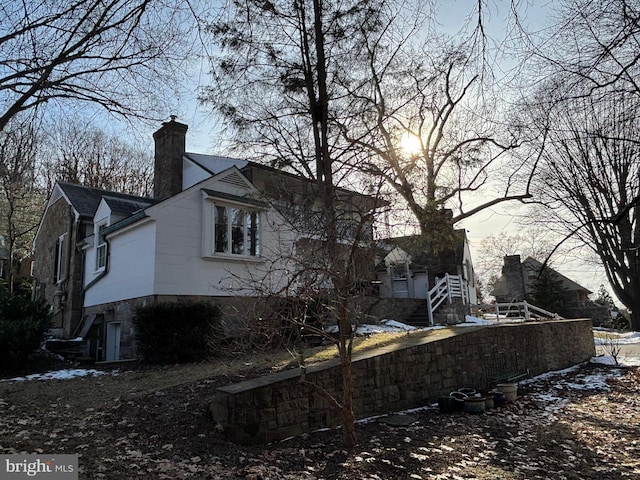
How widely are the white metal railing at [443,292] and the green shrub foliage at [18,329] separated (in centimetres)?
1292

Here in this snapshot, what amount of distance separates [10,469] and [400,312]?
14.6 meters

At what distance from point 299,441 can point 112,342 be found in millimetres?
9608

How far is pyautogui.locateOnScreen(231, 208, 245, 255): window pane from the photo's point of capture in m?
13.1

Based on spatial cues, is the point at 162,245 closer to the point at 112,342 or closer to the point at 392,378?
the point at 112,342

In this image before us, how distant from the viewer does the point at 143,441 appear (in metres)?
4.97

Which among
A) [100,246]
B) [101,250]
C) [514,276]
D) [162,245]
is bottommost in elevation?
[162,245]

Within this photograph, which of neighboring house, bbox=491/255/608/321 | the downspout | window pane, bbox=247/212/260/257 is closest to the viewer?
window pane, bbox=247/212/260/257

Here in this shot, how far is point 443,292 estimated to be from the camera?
766 inches

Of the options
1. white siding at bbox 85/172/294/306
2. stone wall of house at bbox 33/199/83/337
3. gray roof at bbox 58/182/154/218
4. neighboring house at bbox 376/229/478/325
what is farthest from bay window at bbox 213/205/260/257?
stone wall of house at bbox 33/199/83/337

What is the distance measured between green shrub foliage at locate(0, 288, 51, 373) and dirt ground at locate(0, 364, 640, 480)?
2108mm

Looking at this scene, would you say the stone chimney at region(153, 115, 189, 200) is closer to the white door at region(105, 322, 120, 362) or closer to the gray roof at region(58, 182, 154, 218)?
the gray roof at region(58, 182, 154, 218)

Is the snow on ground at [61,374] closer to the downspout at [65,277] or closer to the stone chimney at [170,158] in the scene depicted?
the downspout at [65,277]

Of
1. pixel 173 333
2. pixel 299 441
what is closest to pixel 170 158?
pixel 173 333

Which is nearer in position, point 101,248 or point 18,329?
point 18,329
